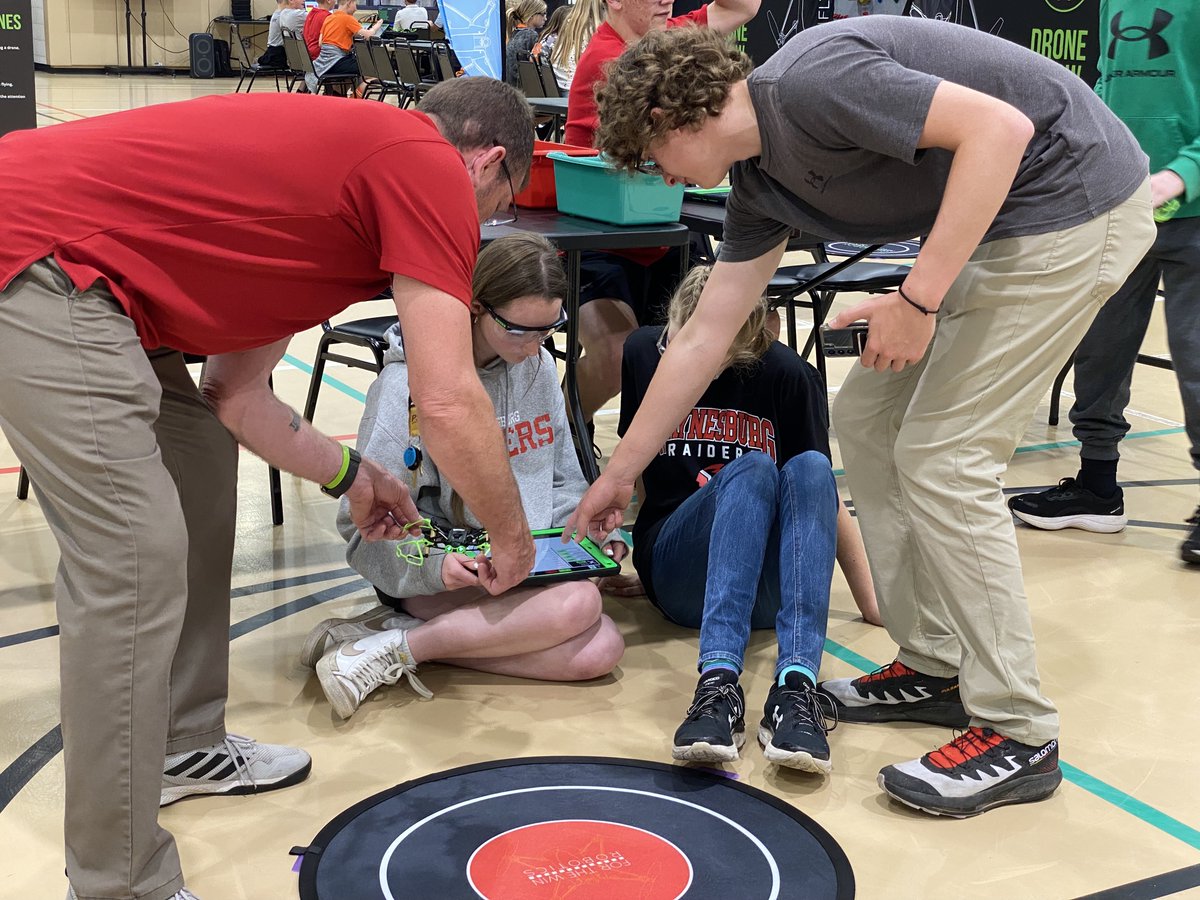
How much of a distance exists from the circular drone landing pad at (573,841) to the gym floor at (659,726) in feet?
0.19

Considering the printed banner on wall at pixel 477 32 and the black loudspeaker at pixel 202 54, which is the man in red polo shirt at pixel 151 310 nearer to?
the printed banner on wall at pixel 477 32

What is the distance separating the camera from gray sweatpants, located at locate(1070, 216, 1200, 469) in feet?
11.0

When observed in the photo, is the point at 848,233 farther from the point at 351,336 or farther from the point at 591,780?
the point at 351,336

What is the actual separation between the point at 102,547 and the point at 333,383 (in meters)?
3.60

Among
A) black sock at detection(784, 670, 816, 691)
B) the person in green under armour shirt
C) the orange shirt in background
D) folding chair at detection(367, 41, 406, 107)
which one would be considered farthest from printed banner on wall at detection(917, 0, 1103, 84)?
the orange shirt in background

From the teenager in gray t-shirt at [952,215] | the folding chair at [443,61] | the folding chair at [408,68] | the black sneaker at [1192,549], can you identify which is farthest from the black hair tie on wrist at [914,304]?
the folding chair at [408,68]

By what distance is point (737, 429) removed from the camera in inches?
112

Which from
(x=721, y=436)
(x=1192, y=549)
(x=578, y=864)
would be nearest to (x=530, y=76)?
(x=1192, y=549)

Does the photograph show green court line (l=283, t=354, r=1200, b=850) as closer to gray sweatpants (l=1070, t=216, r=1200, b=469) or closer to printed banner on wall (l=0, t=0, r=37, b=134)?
gray sweatpants (l=1070, t=216, r=1200, b=469)

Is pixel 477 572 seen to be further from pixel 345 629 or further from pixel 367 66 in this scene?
pixel 367 66

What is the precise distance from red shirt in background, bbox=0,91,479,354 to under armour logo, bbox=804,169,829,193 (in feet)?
2.01

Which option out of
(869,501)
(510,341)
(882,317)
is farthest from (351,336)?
(882,317)

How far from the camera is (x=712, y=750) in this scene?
2.21 meters

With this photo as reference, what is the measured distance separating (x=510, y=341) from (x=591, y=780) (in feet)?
3.11
